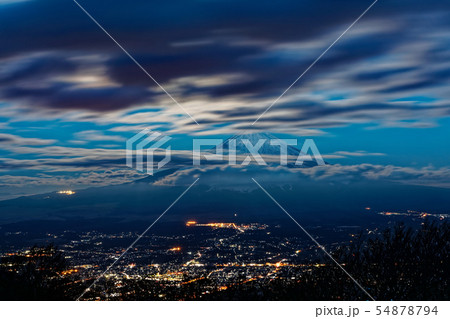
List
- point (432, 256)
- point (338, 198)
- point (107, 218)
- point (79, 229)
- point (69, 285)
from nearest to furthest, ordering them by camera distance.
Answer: point (69, 285) < point (432, 256) < point (79, 229) < point (107, 218) < point (338, 198)

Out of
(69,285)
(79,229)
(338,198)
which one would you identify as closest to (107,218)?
(79,229)

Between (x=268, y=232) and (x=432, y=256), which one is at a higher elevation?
(x=432, y=256)

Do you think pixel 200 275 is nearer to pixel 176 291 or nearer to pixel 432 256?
pixel 176 291

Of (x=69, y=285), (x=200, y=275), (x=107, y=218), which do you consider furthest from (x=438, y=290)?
(x=107, y=218)

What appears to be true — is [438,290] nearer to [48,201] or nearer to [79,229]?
[79,229]

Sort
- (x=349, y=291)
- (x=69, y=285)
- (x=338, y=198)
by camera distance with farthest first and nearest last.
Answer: (x=338, y=198) → (x=69, y=285) → (x=349, y=291)

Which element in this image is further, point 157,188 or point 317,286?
point 157,188

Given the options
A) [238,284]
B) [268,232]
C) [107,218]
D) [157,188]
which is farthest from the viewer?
[157,188]

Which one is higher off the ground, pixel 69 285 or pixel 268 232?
pixel 69 285

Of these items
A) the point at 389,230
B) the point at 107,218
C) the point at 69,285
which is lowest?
the point at 107,218
